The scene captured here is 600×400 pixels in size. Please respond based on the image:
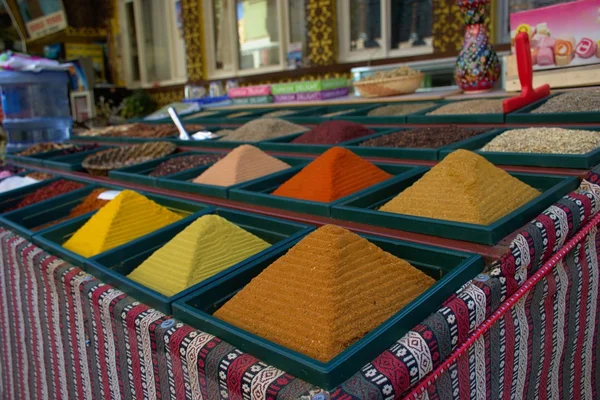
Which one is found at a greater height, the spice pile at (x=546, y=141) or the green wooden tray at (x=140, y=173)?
the spice pile at (x=546, y=141)

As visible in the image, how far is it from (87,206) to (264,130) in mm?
694

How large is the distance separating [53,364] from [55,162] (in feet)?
3.80

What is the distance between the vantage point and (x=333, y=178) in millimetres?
1092

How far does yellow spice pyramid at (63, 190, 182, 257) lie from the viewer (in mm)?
1053

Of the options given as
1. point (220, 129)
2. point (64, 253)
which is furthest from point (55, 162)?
point (64, 253)

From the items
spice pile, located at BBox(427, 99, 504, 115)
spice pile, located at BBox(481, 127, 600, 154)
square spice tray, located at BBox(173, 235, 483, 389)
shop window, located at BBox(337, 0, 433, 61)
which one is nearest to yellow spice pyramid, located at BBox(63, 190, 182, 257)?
square spice tray, located at BBox(173, 235, 483, 389)

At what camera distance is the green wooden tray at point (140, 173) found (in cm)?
147

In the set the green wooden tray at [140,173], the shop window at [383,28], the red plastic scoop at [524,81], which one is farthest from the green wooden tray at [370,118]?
the shop window at [383,28]

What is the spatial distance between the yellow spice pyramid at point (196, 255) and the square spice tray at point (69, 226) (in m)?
0.18

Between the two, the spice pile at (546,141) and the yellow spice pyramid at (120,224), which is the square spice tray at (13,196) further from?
the spice pile at (546,141)

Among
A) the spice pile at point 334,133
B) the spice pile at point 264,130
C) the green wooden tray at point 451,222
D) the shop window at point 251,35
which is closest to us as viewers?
the green wooden tray at point 451,222

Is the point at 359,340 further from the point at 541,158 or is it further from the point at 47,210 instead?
the point at 47,210

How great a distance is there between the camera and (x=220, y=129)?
7.48ft

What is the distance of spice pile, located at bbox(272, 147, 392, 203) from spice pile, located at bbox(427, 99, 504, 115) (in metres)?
0.53
